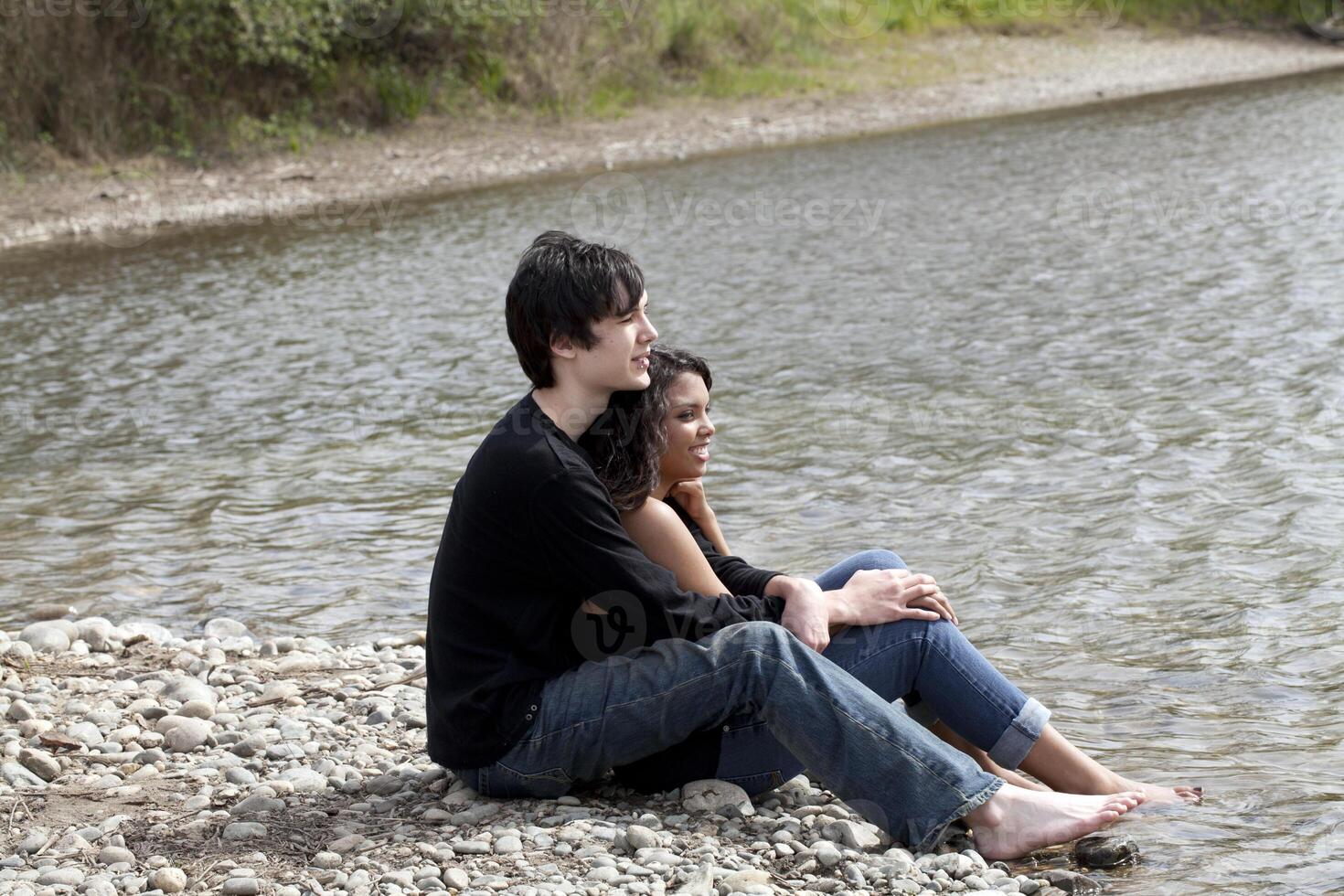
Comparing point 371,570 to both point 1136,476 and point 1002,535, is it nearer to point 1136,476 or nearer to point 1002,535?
point 1002,535

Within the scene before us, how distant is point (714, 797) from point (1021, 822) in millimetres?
887

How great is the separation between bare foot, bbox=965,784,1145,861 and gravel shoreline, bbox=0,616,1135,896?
0.07 meters

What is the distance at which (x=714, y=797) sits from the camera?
438 cm

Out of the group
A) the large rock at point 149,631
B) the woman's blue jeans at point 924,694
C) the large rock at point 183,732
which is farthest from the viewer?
the large rock at point 149,631

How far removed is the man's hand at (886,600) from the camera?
14.3 feet

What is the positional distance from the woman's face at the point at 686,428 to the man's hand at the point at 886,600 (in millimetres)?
631

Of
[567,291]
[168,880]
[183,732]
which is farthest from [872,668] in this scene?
[183,732]

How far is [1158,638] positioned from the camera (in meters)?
6.25

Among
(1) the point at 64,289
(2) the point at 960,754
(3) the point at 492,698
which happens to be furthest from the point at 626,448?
(1) the point at 64,289

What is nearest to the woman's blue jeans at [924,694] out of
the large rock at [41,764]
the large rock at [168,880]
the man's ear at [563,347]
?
the man's ear at [563,347]

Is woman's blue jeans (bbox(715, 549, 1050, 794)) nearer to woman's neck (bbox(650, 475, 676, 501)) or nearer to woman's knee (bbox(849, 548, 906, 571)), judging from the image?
woman's knee (bbox(849, 548, 906, 571))

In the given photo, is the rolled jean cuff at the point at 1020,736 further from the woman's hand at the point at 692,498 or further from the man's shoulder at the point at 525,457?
the man's shoulder at the point at 525,457

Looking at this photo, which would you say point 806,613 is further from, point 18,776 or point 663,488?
point 18,776

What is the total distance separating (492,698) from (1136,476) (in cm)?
533
